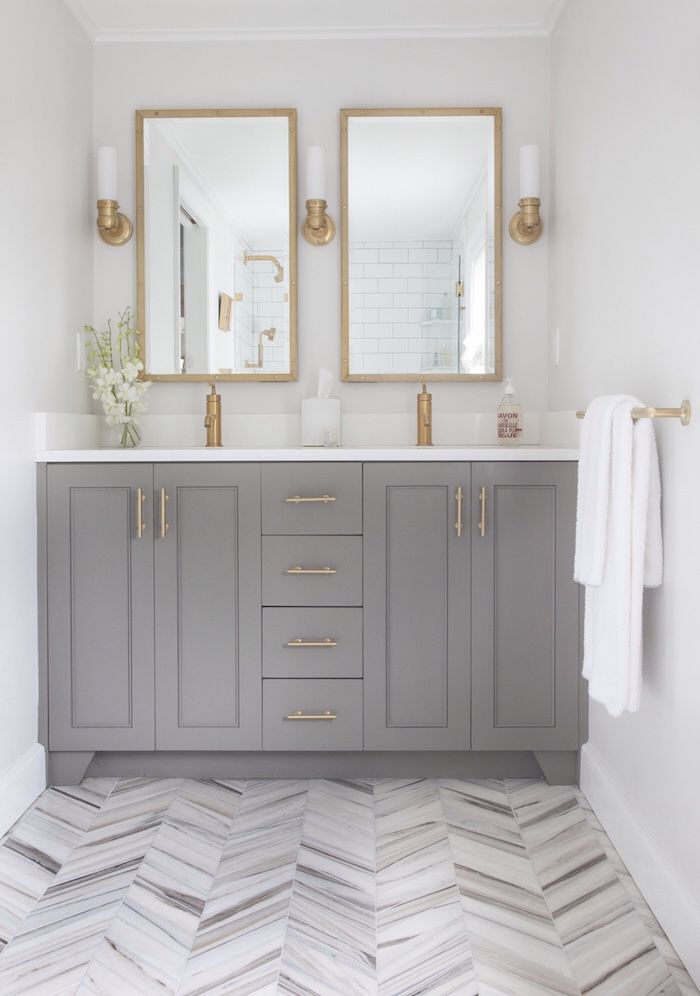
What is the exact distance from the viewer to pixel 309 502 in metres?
2.25

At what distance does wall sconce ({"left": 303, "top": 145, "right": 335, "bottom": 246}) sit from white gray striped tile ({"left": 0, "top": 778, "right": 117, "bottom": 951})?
1.82 meters

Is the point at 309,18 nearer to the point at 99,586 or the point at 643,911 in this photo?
the point at 99,586

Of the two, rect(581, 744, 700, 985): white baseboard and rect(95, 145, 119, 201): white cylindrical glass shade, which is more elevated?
rect(95, 145, 119, 201): white cylindrical glass shade

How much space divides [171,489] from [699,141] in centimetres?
150

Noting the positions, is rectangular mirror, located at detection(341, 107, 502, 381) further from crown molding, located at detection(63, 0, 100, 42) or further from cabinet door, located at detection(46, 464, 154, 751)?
cabinet door, located at detection(46, 464, 154, 751)

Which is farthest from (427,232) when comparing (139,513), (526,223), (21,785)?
(21,785)

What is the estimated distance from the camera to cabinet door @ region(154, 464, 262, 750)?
2.26 metres

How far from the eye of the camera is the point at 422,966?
4.98 ft

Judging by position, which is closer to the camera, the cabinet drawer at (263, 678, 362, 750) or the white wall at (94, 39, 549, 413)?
the cabinet drawer at (263, 678, 362, 750)

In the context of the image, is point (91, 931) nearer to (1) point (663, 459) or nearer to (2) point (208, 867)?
(2) point (208, 867)

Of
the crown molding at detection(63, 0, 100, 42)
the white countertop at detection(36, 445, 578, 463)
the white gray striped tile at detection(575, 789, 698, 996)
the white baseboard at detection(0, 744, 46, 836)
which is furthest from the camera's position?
the crown molding at detection(63, 0, 100, 42)

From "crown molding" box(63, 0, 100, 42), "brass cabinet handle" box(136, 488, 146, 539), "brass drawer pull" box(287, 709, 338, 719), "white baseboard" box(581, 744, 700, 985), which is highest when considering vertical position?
"crown molding" box(63, 0, 100, 42)

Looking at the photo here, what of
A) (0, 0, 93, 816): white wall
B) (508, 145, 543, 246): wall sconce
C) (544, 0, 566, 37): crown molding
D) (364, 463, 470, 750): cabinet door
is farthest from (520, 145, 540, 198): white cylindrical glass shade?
(0, 0, 93, 816): white wall

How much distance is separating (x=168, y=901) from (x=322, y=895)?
322 mm
